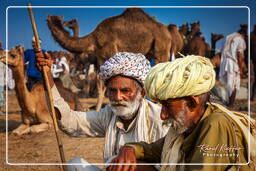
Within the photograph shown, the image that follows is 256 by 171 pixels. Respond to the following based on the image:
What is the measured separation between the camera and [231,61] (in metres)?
7.64

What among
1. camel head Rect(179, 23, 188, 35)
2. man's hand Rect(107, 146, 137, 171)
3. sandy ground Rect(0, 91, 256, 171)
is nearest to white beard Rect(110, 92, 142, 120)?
man's hand Rect(107, 146, 137, 171)

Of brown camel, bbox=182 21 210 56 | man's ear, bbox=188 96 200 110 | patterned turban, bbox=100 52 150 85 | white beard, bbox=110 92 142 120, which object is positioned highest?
brown camel, bbox=182 21 210 56

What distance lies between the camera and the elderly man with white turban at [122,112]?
2.71m

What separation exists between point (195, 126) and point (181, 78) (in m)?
0.25

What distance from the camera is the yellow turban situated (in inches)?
78.9

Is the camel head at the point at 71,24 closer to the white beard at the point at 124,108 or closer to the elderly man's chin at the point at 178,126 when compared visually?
the white beard at the point at 124,108

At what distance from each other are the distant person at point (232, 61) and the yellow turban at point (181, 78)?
518 cm

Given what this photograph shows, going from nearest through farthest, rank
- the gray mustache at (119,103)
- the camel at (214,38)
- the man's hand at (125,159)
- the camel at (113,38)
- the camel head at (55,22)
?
the man's hand at (125,159), the gray mustache at (119,103), the camel head at (55,22), the camel at (113,38), the camel at (214,38)

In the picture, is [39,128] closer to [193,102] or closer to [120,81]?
[120,81]

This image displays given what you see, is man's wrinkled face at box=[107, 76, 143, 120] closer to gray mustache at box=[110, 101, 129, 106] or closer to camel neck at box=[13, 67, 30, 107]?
gray mustache at box=[110, 101, 129, 106]

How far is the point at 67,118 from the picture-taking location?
283 cm

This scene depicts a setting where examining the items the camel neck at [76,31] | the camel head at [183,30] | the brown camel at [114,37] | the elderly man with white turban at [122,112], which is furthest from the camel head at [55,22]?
Answer: the elderly man with white turban at [122,112]

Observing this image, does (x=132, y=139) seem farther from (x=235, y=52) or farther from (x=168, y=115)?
(x=235, y=52)

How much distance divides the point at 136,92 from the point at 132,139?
0.33 metres
